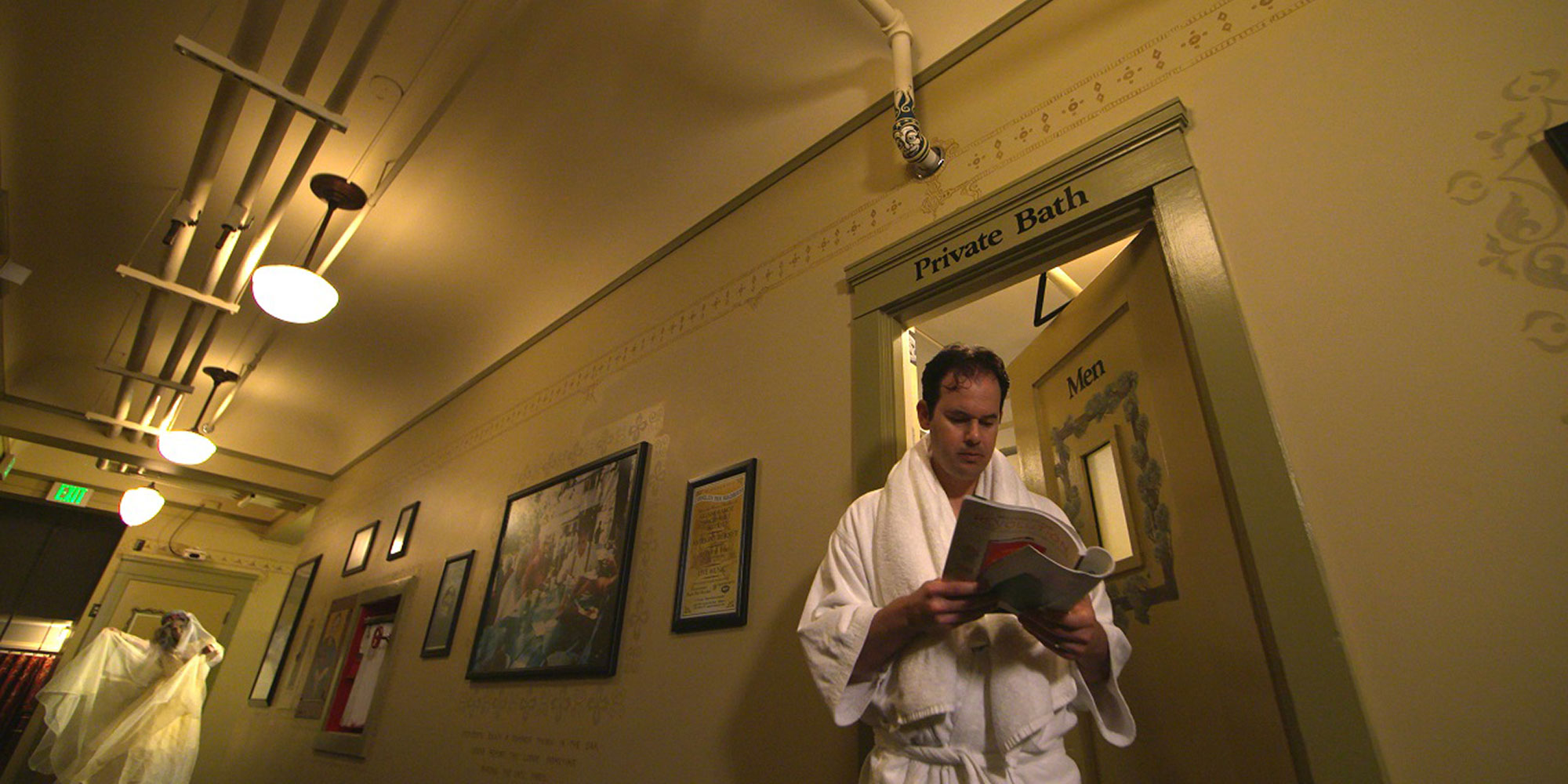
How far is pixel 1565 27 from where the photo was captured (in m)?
1.04

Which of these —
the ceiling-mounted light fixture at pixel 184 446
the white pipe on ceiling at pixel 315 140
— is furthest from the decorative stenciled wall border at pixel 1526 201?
the ceiling-mounted light fixture at pixel 184 446

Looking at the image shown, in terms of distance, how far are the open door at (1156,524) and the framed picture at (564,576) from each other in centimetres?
155

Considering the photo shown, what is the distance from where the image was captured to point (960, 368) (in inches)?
48.6

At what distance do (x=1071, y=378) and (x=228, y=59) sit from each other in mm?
2886

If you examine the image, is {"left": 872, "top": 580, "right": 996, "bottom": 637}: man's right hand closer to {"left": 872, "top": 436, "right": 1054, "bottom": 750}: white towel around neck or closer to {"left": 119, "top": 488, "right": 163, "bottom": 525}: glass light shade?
{"left": 872, "top": 436, "right": 1054, "bottom": 750}: white towel around neck

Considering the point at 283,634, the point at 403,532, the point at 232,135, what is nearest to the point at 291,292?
the point at 232,135

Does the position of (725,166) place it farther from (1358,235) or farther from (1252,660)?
(1252,660)

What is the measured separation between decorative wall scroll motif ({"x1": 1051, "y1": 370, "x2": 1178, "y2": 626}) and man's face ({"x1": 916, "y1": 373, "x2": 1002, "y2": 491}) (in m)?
0.51

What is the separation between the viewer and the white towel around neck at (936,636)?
98 centimetres

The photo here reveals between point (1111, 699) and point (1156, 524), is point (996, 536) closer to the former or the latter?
point (1111, 699)

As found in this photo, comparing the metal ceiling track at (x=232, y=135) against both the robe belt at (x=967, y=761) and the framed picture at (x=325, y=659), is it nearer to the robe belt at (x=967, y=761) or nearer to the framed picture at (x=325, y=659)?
the framed picture at (x=325, y=659)

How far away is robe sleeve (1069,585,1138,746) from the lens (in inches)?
40.3

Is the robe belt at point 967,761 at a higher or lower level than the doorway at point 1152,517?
lower

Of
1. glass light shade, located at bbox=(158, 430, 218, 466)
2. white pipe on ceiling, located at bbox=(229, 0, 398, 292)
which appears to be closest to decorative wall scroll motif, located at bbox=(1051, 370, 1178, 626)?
white pipe on ceiling, located at bbox=(229, 0, 398, 292)
